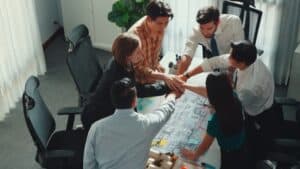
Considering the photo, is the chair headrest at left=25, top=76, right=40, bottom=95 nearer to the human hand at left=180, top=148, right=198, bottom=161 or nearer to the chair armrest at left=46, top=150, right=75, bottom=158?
the chair armrest at left=46, top=150, right=75, bottom=158

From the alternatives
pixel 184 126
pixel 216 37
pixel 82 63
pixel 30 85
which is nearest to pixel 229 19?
pixel 216 37

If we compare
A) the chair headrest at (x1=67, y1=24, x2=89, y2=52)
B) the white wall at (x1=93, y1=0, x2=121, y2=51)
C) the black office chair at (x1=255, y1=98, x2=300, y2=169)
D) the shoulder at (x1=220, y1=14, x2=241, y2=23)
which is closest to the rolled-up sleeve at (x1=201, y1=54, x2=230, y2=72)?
the shoulder at (x1=220, y1=14, x2=241, y2=23)

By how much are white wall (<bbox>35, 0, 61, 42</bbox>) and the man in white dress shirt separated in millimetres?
3027

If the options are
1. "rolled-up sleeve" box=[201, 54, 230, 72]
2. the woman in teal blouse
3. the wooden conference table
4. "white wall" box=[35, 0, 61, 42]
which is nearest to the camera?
the woman in teal blouse

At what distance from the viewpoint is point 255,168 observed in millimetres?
2330

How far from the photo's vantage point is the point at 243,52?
2.42 meters

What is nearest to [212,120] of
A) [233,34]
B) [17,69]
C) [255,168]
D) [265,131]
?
[255,168]

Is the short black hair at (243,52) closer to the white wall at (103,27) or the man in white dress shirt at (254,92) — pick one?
the man in white dress shirt at (254,92)

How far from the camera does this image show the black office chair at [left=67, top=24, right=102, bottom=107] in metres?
2.93

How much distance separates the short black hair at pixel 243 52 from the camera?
2.42 metres

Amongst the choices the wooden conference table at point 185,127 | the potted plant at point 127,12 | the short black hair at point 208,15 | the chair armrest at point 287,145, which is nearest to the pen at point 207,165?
the wooden conference table at point 185,127

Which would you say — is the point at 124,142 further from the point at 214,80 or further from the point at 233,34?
the point at 233,34

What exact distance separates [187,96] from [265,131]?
557mm

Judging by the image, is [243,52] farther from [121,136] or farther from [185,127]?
[121,136]
